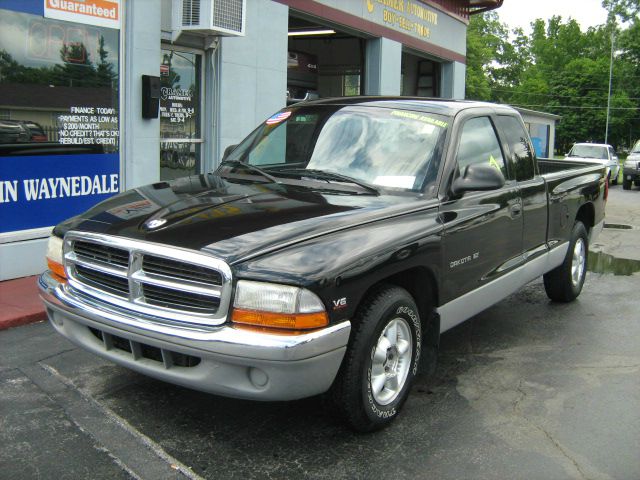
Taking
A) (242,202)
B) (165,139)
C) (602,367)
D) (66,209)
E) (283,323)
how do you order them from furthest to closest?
(165,139), (66,209), (602,367), (242,202), (283,323)

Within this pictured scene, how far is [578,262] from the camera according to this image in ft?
22.8

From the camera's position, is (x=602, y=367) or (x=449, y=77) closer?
(x=602, y=367)

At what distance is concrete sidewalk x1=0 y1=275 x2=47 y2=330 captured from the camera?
5.74 metres

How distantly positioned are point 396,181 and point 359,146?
43cm

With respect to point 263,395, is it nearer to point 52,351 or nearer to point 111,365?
point 111,365

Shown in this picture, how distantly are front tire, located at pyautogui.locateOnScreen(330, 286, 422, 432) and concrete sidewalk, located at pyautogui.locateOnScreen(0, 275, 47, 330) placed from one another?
3363mm

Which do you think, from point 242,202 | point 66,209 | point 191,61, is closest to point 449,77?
point 191,61

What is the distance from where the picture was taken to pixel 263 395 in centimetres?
326

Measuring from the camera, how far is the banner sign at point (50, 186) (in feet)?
22.5

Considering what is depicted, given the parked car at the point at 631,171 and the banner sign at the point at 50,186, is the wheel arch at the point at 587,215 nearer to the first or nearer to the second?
the banner sign at the point at 50,186

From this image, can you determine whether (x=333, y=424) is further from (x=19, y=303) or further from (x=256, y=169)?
(x=19, y=303)

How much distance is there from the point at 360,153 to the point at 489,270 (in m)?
1.24

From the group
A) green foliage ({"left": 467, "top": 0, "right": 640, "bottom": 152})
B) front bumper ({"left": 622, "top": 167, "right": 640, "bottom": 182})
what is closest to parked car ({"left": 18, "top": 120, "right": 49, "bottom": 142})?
front bumper ({"left": 622, "top": 167, "right": 640, "bottom": 182})

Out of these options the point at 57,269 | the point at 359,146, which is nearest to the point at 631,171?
the point at 359,146
